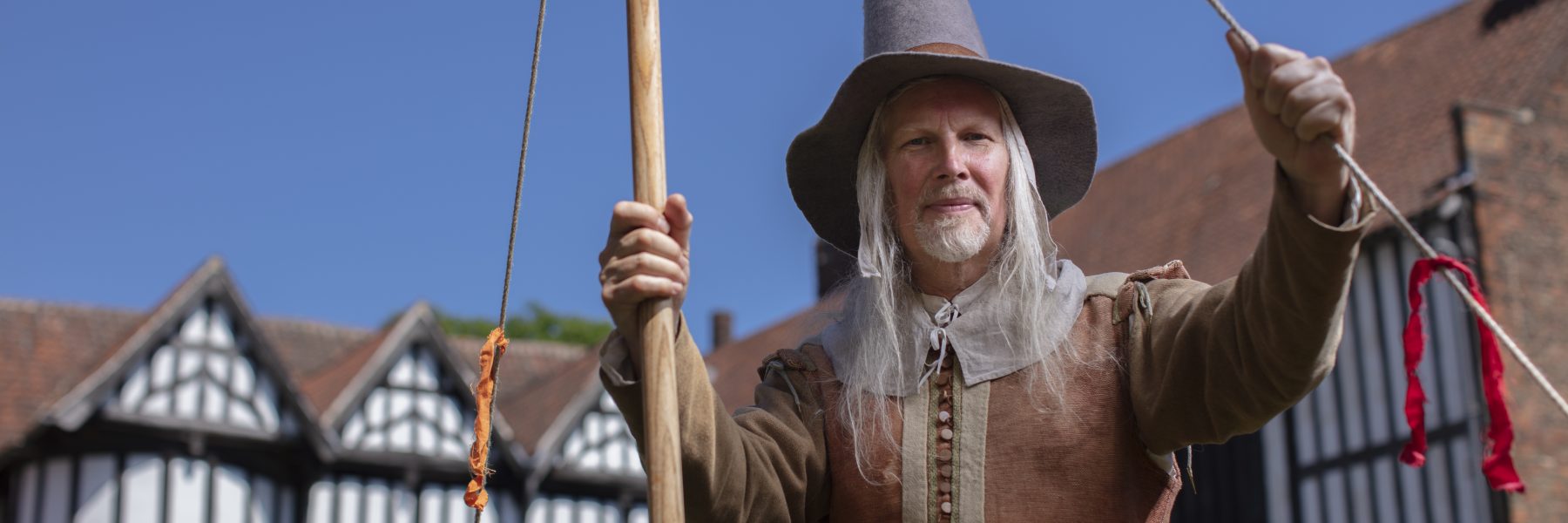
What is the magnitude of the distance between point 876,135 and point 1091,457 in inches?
30.8

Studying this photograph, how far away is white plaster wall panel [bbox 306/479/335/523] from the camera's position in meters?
15.0

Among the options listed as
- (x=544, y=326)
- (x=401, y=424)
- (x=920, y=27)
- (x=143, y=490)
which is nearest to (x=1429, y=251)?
(x=920, y=27)

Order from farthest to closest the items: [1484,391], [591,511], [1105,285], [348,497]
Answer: [591,511] < [348,497] < [1105,285] < [1484,391]

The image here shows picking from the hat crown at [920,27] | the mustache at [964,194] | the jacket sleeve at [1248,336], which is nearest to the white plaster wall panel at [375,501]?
the hat crown at [920,27]

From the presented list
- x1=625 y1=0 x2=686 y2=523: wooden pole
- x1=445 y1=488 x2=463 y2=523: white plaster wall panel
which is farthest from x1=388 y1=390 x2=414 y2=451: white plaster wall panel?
x1=625 y1=0 x2=686 y2=523: wooden pole

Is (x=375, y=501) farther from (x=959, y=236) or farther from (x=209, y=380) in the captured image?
(x=959, y=236)

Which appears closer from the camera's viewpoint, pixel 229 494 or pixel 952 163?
pixel 952 163

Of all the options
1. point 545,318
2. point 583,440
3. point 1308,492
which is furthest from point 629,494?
point 545,318

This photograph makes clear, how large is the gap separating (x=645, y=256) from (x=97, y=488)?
12.6 metres

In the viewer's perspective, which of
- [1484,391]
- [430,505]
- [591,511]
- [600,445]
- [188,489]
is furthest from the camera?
[600,445]

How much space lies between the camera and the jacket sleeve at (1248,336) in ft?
8.64

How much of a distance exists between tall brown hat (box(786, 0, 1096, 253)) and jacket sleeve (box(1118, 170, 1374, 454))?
42 centimetres

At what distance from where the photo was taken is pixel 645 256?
2.71m

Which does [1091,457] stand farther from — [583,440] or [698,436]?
[583,440]
